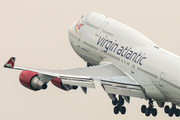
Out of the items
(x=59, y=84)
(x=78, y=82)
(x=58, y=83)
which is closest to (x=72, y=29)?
(x=58, y=83)

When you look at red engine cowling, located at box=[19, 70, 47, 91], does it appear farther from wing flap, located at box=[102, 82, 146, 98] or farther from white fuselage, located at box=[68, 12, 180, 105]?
white fuselage, located at box=[68, 12, 180, 105]

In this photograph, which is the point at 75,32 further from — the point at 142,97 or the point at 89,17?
the point at 142,97

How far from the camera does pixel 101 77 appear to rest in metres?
64.0

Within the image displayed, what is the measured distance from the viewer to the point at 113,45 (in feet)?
222

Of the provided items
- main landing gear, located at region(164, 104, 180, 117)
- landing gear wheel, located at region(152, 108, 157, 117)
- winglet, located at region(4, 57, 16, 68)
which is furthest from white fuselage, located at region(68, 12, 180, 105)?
winglet, located at region(4, 57, 16, 68)

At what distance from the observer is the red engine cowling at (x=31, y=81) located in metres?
63.6

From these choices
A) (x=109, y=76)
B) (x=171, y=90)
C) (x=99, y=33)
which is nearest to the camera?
(x=171, y=90)

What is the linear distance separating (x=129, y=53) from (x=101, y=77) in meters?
3.62

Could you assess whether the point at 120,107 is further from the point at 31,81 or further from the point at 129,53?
the point at 31,81

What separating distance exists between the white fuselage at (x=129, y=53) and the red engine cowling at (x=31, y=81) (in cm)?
754

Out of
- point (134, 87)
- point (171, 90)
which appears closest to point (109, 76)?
point (134, 87)

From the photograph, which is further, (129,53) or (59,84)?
(59,84)

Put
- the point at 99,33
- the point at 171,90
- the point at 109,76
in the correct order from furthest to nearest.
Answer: the point at 99,33
the point at 109,76
the point at 171,90

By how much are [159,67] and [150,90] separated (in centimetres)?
224
